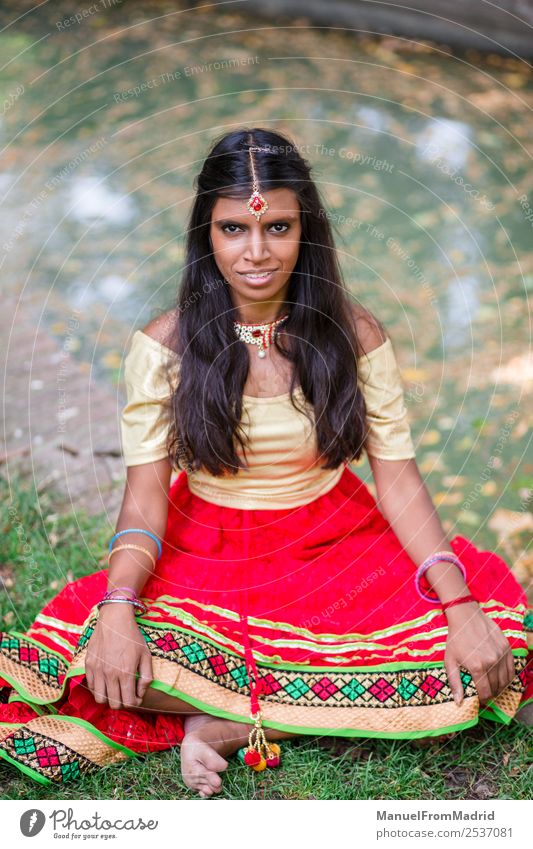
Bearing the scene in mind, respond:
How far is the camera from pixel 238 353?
9.39 ft

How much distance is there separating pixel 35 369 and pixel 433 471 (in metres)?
2.06

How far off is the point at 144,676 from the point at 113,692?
0.30ft

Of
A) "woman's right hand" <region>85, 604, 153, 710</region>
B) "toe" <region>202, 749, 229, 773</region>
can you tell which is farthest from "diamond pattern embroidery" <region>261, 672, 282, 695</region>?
"woman's right hand" <region>85, 604, 153, 710</region>

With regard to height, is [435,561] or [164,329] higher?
[164,329]

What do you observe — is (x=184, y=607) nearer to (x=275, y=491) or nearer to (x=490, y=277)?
(x=275, y=491)

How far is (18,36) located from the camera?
8836mm

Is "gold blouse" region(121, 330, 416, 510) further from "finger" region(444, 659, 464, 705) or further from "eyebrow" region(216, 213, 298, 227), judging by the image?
"finger" region(444, 659, 464, 705)

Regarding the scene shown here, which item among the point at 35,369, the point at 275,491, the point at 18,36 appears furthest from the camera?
the point at 18,36

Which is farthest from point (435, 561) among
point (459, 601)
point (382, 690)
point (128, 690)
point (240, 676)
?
point (128, 690)

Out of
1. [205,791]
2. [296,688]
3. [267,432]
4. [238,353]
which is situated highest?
[238,353]

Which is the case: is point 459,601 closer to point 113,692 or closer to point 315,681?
point 315,681

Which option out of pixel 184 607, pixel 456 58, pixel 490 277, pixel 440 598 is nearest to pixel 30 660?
pixel 184 607

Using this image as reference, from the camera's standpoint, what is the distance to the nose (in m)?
2.61

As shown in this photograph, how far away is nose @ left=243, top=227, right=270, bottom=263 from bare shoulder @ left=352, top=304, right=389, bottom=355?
0.44 meters
